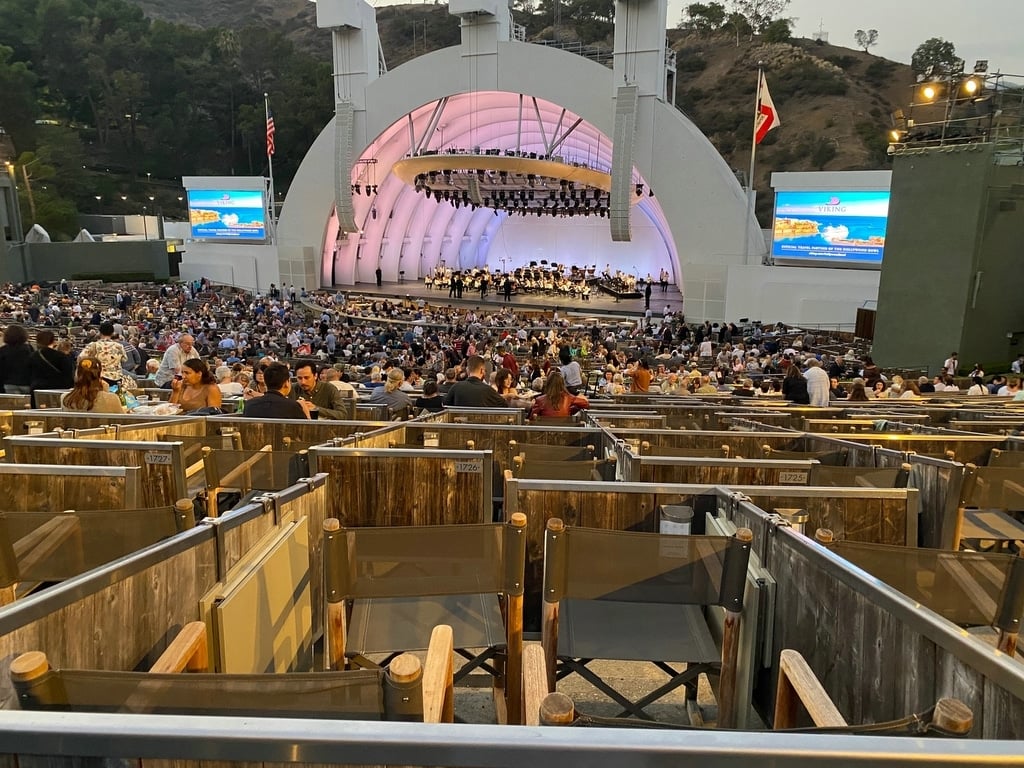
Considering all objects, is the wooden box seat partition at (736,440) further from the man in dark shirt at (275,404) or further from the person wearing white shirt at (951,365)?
Answer: the person wearing white shirt at (951,365)

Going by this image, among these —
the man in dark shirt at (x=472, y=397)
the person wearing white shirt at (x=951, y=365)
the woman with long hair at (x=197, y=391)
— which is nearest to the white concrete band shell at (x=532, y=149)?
the person wearing white shirt at (x=951, y=365)

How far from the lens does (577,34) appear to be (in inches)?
2923

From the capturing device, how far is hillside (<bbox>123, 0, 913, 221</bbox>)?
2347 inches

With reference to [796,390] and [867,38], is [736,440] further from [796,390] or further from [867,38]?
[867,38]

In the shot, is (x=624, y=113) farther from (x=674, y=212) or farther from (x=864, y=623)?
(x=864, y=623)

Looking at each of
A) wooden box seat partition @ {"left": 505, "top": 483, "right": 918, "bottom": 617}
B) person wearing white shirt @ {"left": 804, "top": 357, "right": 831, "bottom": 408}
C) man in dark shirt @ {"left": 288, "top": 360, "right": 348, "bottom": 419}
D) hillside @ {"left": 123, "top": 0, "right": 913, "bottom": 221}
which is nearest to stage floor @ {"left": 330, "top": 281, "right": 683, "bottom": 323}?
person wearing white shirt @ {"left": 804, "top": 357, "right": 831, "bottom": 408}

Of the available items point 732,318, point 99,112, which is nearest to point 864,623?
point 732,318

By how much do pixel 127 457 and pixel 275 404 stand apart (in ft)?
4.97

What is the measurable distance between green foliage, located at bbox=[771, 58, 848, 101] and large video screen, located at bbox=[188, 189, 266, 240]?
52017 mm

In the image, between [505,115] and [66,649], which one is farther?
[505,115]

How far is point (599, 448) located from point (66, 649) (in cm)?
379

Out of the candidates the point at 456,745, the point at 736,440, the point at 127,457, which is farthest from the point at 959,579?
the point at 127,457

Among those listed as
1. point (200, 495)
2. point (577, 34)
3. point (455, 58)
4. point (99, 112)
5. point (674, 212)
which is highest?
point (577, 34)

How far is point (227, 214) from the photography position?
37469mm
